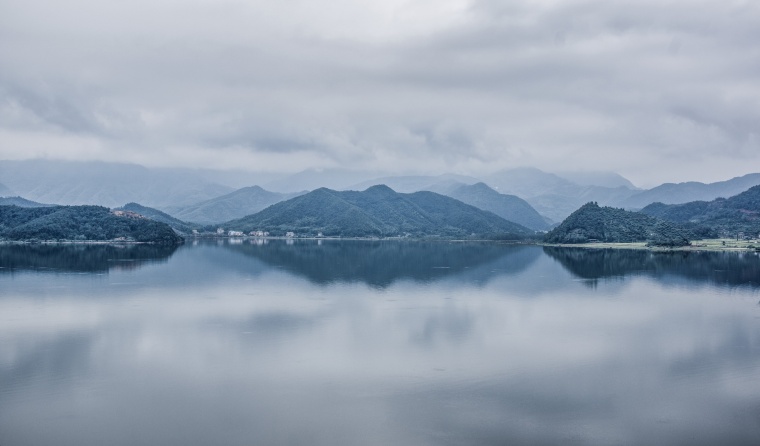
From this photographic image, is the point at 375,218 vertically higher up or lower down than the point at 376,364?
higher up

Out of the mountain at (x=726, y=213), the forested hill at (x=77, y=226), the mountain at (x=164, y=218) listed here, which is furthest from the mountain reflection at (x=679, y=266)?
the mountain at (x=164, y=218)

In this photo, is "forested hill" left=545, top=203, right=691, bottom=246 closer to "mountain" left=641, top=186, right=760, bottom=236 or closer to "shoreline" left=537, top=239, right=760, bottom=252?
"shoreline" left=537, top=239, right=760, bottom=252

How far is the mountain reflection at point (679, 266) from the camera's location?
145 feet

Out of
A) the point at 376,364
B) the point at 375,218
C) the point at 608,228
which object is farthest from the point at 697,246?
the point at 375,218

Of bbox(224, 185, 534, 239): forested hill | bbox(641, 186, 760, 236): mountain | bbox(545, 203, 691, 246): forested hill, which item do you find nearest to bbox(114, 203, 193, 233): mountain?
bbox(224, 185, 534, 239): forested hill

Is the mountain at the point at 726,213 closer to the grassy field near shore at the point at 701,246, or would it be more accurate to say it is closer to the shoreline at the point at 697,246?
the grassy field near shore at the point at 701,246

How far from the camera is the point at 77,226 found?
96625 mm

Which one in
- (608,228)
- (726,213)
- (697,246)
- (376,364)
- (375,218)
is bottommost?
(376,364)

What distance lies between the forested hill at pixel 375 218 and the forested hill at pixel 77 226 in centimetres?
4618

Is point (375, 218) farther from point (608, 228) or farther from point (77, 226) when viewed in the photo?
point (77, 226)

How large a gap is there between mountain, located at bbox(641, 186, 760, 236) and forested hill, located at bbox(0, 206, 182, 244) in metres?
101

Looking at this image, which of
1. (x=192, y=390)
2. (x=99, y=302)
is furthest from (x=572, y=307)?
(x=99, y=302)

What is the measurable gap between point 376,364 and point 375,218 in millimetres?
138580

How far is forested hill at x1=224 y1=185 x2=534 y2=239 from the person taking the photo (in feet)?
470
